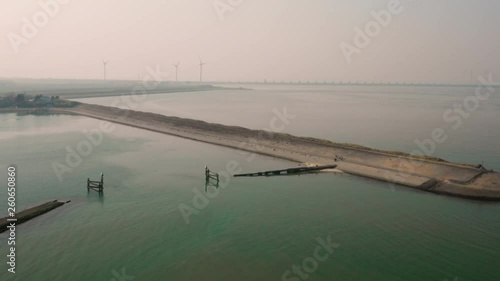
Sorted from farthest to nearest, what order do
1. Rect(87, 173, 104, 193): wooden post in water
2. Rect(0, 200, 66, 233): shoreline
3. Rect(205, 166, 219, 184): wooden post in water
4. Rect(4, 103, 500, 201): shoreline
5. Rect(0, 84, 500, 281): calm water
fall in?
1. Rect(205, 166, 219, 184): wooden post in water
2. Rect(4, 103, 500, 201): shoreline
3. Rect(87, 173, 104, 193): wooden post in water
4. Rect(0, 200, 66, 233): shoreline
5. Rect(0, 84, 500, 281): calm water

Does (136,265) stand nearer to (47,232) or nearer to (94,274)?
(94,274)

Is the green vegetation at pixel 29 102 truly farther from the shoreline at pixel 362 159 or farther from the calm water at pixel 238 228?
the calm water at pixel 238 228

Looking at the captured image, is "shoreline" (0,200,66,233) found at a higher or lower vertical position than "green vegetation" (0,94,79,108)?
lower

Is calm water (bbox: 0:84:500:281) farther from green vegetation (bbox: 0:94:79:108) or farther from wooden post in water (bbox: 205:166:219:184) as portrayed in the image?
green vegetation (bbox: 0:94:79:108)

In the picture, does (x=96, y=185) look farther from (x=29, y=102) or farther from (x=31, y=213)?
(x=29, y=102)

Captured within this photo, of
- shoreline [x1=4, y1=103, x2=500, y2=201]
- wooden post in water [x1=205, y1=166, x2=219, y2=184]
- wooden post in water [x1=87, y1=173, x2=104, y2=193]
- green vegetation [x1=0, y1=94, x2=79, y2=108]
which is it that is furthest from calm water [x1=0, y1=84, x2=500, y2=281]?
green vegetation [x1=0, y1=94, x2=79, y2=108]

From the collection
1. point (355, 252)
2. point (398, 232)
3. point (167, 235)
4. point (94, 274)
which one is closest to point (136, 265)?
point (94, 274)

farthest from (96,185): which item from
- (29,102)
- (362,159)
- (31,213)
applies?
(29,102)

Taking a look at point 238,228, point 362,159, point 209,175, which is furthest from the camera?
point 362,159
